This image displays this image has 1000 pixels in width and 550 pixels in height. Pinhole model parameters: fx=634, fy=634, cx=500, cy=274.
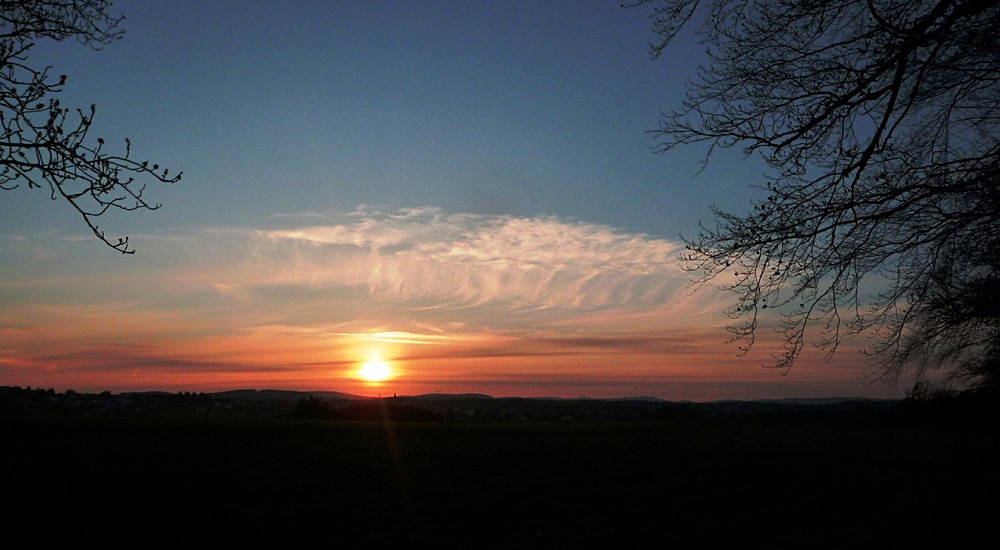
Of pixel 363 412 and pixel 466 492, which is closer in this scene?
pixel 466 492

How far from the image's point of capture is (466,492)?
10477 mm

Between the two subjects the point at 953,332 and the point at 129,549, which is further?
the point at 953,332

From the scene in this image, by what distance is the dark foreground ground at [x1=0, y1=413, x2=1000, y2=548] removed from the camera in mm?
7496

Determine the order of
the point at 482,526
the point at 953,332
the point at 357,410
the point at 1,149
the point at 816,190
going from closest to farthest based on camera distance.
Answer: the point at 1,149 → the point at 816,190 → the point at 482,526 → the point at 953,332 → the point at 357,410

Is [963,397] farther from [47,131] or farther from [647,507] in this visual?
[47,131]

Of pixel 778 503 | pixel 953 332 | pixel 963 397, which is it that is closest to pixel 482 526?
pixel 778 503

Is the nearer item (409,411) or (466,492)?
(466,492)

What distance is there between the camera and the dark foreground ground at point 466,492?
7.50m

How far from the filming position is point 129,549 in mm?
6379

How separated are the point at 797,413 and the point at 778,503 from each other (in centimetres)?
3088

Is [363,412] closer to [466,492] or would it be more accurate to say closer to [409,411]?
[409,411]

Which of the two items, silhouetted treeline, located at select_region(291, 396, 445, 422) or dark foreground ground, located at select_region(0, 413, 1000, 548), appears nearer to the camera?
dark foreground ground, located at select_region(0, 413, 1000, 548)

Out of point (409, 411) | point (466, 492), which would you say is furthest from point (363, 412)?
point (466, 492)

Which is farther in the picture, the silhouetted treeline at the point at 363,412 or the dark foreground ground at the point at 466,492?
the silhouetted treeline at the point at 363,412
